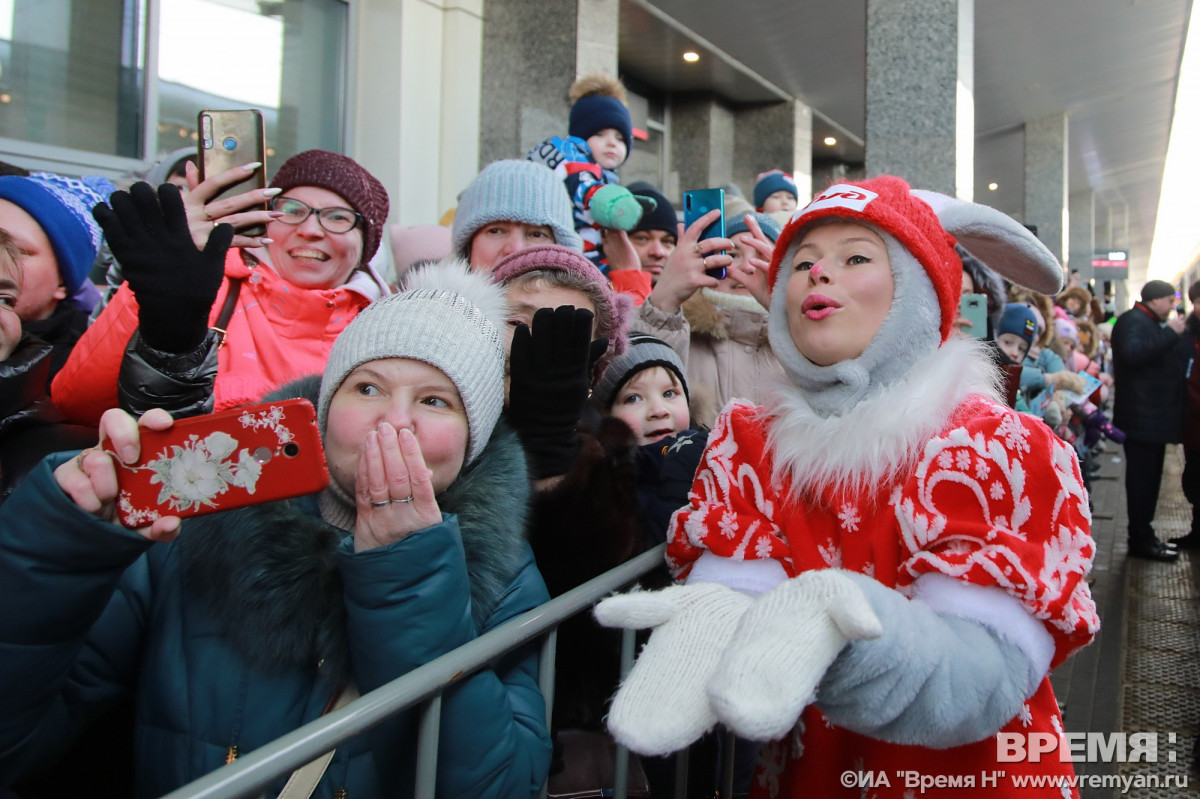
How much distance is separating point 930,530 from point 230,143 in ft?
5.83

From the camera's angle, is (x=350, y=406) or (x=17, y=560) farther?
(x=350, y=406)

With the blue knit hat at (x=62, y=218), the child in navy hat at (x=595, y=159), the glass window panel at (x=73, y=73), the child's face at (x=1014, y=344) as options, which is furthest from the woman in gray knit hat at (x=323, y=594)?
the glass window panel at (x=73, y=73)

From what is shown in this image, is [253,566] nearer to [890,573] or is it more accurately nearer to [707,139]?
[890,573]

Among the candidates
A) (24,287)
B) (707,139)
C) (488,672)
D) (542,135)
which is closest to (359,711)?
(488,672)

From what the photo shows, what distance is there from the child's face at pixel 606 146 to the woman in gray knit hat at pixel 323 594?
309 cm

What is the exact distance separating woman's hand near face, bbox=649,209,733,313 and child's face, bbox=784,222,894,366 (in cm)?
112

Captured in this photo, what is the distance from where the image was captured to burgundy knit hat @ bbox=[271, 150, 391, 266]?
2.38m

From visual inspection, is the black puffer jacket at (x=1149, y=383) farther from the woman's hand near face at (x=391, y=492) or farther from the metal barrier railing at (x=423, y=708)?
the woman's hand near face at (x=391, y=492)

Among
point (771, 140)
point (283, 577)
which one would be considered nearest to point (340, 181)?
point (283, 577)

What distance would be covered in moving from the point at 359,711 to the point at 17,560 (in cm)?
49

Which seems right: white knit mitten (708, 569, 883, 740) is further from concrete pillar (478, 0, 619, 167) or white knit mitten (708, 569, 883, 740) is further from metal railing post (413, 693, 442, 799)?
concrete pillar (478, 0, 619, 167)

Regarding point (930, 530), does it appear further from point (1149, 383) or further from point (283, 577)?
point (1149, 383)

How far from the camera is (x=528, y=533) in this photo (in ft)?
5.41

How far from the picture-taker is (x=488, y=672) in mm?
1324
